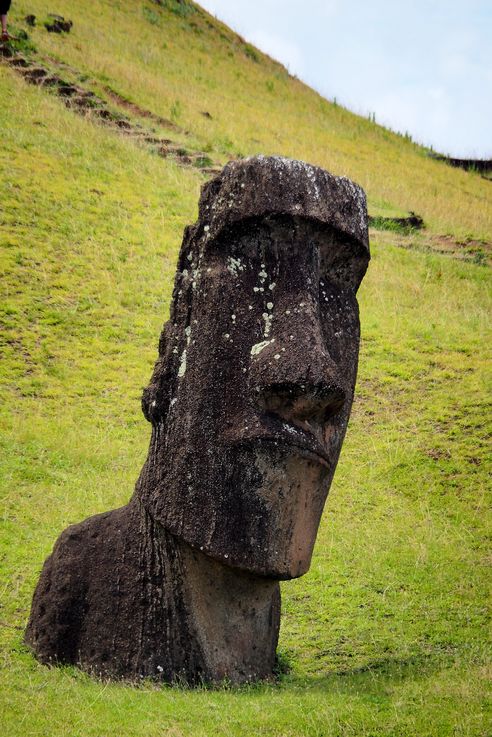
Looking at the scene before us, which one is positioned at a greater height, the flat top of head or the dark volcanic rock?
the dark volcanic rock

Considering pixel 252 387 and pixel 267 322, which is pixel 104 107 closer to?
pixel 267 322

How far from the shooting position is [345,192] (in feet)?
20.0

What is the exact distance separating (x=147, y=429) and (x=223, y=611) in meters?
5.98

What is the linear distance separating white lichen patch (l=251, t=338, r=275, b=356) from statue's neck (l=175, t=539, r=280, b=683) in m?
1.12

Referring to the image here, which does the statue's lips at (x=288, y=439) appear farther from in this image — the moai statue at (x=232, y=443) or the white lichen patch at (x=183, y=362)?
the white lichen patch at (x=183, y=362)

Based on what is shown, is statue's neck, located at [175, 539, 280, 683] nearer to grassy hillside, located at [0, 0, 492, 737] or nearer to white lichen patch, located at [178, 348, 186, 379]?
grassy hillside, located at [0, 0, 492, 737]

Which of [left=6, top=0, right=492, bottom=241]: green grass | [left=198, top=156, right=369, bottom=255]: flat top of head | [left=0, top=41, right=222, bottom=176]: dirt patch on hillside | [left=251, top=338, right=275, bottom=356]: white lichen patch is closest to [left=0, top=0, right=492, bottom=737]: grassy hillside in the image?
[left=6, top=0, right=492, bottom=241]: green grass

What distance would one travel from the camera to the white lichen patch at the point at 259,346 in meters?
5.75

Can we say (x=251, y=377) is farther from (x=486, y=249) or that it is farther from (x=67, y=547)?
(x=486, y=249)

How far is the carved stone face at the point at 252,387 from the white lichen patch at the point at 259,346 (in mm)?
13

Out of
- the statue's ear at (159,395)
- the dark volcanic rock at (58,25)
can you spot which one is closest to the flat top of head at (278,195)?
the statue's ear at (159,395)

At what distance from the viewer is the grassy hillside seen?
17.4 feet

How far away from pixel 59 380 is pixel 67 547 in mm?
6407

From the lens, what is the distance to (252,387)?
5.71m
